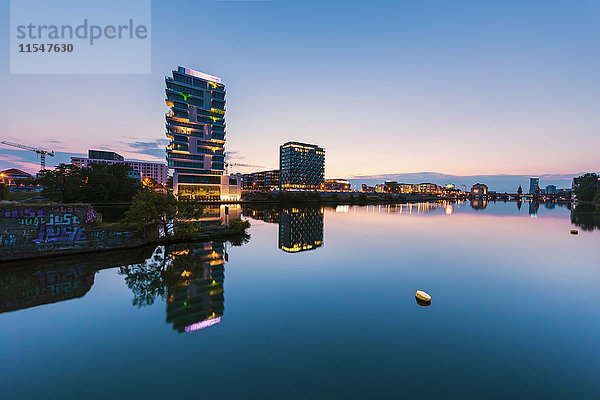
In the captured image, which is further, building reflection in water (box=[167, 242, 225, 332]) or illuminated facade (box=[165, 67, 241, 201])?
illuminated facade (box=[165, 67, 241, 201])

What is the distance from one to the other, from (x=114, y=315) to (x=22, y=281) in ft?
38.5

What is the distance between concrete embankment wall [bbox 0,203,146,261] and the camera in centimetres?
2348

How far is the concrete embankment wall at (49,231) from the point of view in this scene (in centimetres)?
2348

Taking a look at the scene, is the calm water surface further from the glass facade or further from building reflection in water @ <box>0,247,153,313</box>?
the glass facade

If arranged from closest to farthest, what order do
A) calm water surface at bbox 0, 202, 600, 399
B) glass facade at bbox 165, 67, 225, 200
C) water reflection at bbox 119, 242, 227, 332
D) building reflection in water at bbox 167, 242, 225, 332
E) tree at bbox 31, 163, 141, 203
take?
1. calm water surface at bbox 0, 202, 600, 399
2. building reflection in water at bbox 167, 242, 225, 332
3. water reflection at bbox 119, 242, 227, 332
4. tree at bbox 31, 163, 141, 203
5. glass facade at bbox 165, 67, 225, 200

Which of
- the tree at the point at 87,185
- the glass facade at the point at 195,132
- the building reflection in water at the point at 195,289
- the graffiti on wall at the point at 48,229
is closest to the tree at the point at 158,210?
the graffiti on wall at the point at 48,229

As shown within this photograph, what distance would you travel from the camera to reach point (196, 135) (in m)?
118

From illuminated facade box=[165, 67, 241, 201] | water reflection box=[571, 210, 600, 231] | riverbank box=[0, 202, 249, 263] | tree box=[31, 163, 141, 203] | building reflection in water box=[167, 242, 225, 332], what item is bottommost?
water reflection box=[571, 210, 600, 231]

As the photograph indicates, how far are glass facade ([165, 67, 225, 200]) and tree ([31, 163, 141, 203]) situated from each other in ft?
76.8

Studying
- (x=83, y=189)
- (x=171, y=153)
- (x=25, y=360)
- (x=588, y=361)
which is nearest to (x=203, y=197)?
(x=171, y=153)

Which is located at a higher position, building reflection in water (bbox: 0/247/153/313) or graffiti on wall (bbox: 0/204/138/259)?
graffiti on wall (bbox: 0/204/138/259)

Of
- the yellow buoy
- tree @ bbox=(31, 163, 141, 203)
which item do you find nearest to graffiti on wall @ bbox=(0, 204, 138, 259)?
the yellow buoy

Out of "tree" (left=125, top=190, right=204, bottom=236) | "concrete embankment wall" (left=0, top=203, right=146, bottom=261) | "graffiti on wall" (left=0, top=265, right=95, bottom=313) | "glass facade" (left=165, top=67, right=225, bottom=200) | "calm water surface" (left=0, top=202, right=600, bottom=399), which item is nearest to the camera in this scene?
"calm water surface" (left=0, top=202, right=600, bottom=399)

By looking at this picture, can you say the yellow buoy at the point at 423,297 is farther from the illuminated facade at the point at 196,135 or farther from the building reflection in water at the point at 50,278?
the illuminated facade at the point at 196,135
